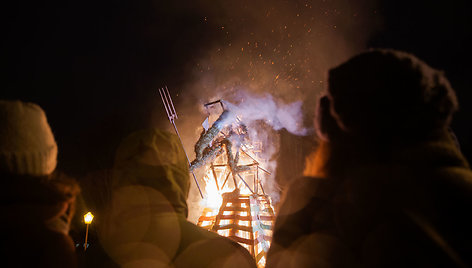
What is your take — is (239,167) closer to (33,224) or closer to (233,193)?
(233,193)

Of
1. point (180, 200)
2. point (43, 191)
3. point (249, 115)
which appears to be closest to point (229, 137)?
point (249, 115)

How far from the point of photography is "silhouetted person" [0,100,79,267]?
140cm

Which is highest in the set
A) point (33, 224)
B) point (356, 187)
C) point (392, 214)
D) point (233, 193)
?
point (33, 224)

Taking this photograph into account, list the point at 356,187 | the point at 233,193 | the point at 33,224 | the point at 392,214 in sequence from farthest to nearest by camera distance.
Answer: the point at 233,193, the point at 33,224, the point at 356,187, the point at 392,214

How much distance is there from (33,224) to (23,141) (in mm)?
671

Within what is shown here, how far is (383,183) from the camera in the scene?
1195 millimetres

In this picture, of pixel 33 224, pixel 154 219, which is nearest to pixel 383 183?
pixel 154 219

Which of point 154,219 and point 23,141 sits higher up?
point 23,141

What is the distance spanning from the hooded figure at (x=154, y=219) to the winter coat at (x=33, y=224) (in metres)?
0.52

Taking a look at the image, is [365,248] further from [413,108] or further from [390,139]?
[413,108]

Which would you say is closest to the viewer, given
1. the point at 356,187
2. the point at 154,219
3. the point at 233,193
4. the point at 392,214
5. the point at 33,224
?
the point at 392,214

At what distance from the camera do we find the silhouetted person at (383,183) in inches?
42.6

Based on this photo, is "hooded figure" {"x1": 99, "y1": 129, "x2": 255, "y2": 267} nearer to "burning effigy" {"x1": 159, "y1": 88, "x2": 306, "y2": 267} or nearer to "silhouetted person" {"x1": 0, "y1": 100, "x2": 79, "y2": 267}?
"silhouetted person" {"x1": 0, "y1": 100, "x2": 79, "y2": 267}

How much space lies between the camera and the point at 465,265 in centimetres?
102
